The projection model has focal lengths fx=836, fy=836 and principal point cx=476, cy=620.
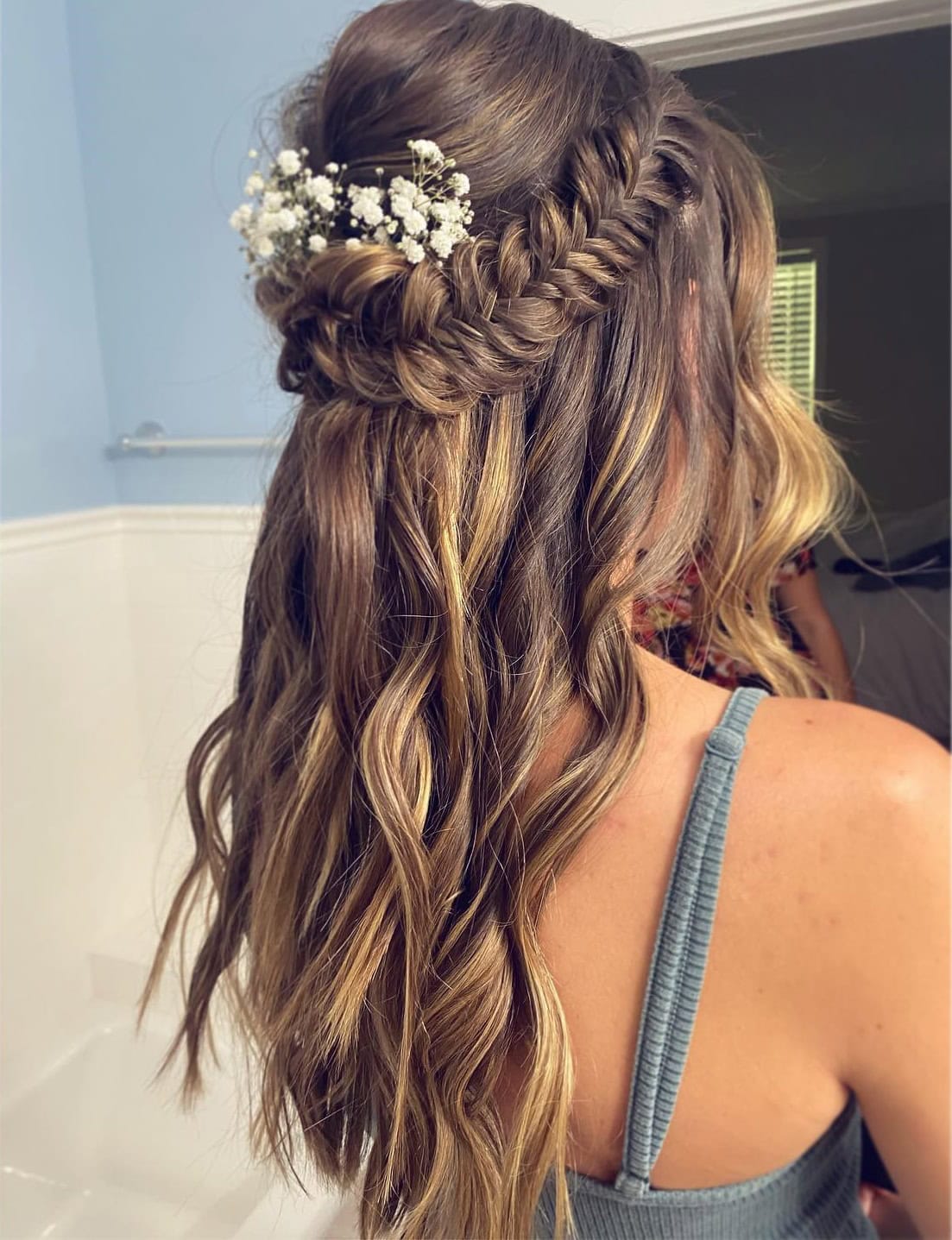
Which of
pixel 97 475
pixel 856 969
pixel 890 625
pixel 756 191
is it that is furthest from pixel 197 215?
pixel 856 969

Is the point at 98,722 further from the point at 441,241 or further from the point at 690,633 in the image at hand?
the point at 441,241

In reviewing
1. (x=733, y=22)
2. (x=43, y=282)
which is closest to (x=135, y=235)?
(x=43, y=282)

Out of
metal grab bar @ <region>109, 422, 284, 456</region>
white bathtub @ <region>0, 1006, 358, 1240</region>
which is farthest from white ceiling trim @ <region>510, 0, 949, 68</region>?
white bathtub @ <region>0, 1006, 358, 1240</region>

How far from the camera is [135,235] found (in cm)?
130

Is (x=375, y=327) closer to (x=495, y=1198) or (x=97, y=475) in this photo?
(x=495, y=1198)

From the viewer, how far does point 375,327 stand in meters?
0.48

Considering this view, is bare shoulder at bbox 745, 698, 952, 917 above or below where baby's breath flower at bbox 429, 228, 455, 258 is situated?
below

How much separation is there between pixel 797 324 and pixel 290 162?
2.83 feet

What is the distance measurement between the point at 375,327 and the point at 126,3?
1.14 meters

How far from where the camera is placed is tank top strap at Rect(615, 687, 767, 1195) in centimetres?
41

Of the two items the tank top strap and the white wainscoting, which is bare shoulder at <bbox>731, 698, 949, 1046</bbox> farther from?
the white wainscoting

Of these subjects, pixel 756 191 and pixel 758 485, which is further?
pixel 758 485

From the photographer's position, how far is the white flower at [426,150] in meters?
0.44

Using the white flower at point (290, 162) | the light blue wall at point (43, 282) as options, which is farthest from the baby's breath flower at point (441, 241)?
the light blue wall at point (43, 282)
